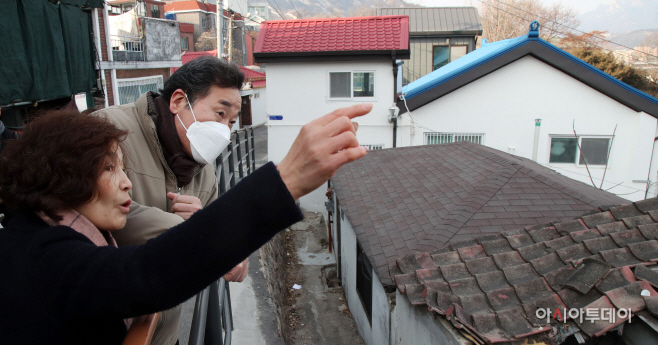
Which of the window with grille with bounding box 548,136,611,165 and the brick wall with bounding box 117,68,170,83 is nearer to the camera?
the brick wall with bounding box 117,68,170,83

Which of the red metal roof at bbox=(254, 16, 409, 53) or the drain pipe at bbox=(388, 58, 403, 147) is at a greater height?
the red metal roof at bbox=(254, 16, 409, 53)

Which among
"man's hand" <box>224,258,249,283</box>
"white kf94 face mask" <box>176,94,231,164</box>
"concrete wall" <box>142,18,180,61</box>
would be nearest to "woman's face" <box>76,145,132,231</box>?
"man's hand" <box>224,258,249,283</box>

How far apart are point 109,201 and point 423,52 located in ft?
75.2

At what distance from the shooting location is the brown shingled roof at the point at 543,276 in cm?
312

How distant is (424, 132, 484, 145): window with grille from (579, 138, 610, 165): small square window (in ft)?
9.27

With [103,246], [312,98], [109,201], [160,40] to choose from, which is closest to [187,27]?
[160,40]

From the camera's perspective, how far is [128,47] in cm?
1230

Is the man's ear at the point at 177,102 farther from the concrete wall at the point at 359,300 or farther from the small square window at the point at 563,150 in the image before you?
the small square window at the point at 563,150

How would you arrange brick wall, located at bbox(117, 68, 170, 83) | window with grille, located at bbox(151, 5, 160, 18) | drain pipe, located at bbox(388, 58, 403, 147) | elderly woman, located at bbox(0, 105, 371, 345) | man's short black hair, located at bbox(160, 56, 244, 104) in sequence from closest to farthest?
elderly woman, located at bbox(0, 105, 371, 345), man's short black hair, located at bbox(160, 56, 244, 104), brick wall, located at bbox(117, 68, 170, 83), drain pipe, located at bbox(388, 58, 403, 147), window with grille, located at bbox(151, 5, 160, 18)

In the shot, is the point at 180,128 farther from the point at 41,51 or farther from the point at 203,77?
the point at 41,51

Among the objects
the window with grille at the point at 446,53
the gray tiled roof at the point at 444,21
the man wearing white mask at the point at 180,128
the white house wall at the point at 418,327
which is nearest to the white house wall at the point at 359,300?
the white house wall at the point at 418,327

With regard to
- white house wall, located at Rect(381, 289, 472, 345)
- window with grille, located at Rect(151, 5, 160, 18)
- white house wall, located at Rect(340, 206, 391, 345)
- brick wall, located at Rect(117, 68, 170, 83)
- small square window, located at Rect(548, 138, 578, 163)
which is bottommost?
white house wall, located at Rect(340, 206, 391, 345)

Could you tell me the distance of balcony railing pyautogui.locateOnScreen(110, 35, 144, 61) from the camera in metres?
11.5

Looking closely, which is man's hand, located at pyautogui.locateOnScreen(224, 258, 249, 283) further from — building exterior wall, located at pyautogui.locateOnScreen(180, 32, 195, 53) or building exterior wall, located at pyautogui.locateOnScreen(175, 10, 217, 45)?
building exterior wall, located at pyautogui.locateOnScreen(175, 10, 217, 45)
